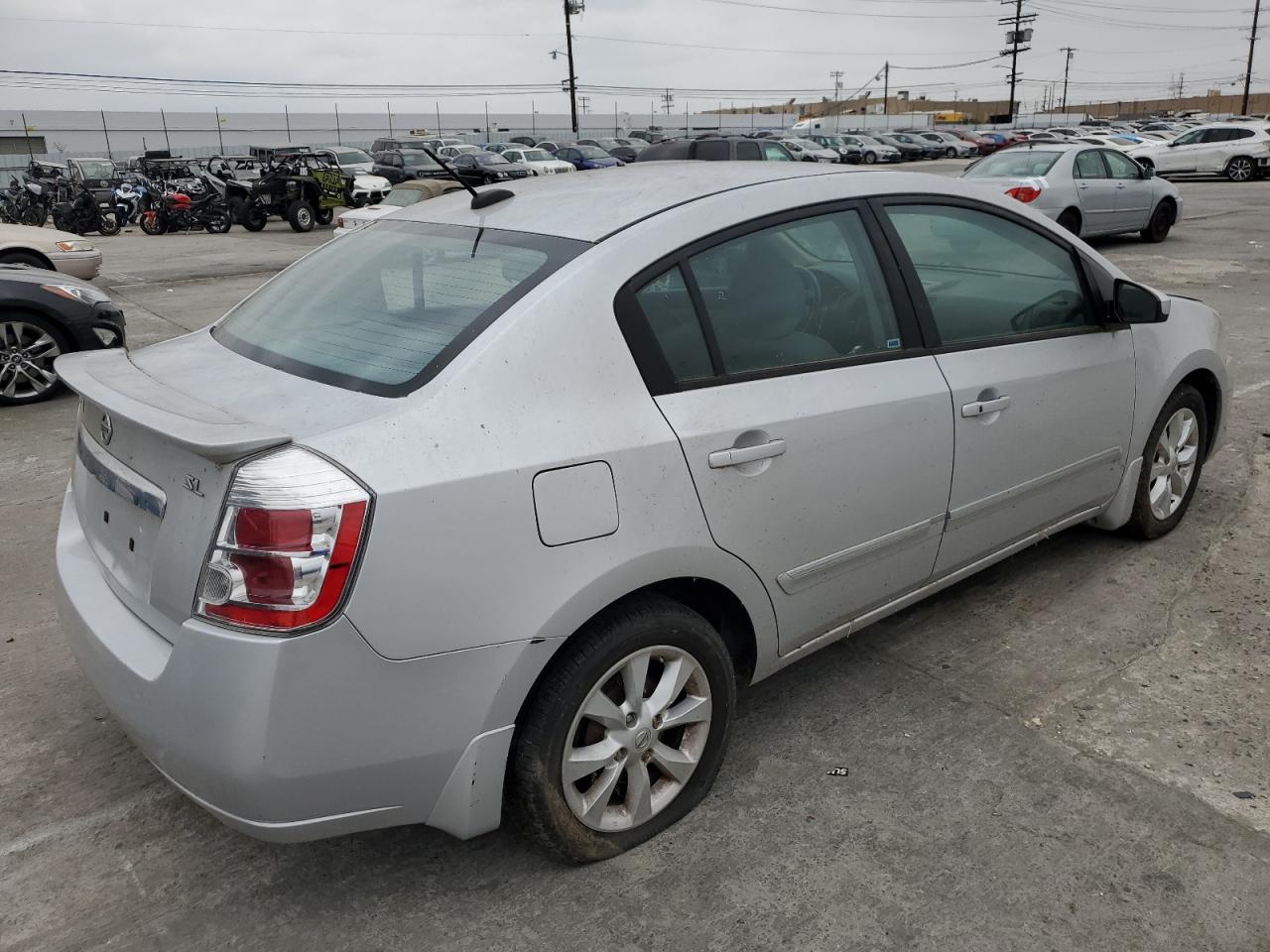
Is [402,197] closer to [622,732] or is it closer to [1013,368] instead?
[1013,368]

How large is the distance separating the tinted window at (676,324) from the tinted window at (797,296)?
0.06 meters

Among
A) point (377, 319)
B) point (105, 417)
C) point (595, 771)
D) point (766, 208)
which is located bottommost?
point (595, 771)

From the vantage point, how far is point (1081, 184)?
Answer: 46.2 feet

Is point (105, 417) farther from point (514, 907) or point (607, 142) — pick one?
point (607, 142)

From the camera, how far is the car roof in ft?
8.91

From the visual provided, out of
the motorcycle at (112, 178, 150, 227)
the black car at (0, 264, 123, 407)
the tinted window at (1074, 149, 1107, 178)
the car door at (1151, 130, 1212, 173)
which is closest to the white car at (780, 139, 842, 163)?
the car door at (1151, 130, 1212, 173)

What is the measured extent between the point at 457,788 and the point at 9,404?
22.2 ft

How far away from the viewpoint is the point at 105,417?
2.53 m

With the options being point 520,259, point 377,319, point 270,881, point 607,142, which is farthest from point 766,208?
point 607,142

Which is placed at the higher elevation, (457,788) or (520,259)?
(520,259)

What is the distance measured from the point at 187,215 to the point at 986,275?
23.5 meters

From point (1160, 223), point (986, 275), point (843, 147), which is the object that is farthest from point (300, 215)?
point (843, 147)

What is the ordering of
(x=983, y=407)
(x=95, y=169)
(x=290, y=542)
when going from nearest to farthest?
(x=290, y=542) < (x=983, y=407) < (x=95, y=169)

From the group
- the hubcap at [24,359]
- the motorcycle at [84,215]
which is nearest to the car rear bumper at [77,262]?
the hubcap at [24,359]
